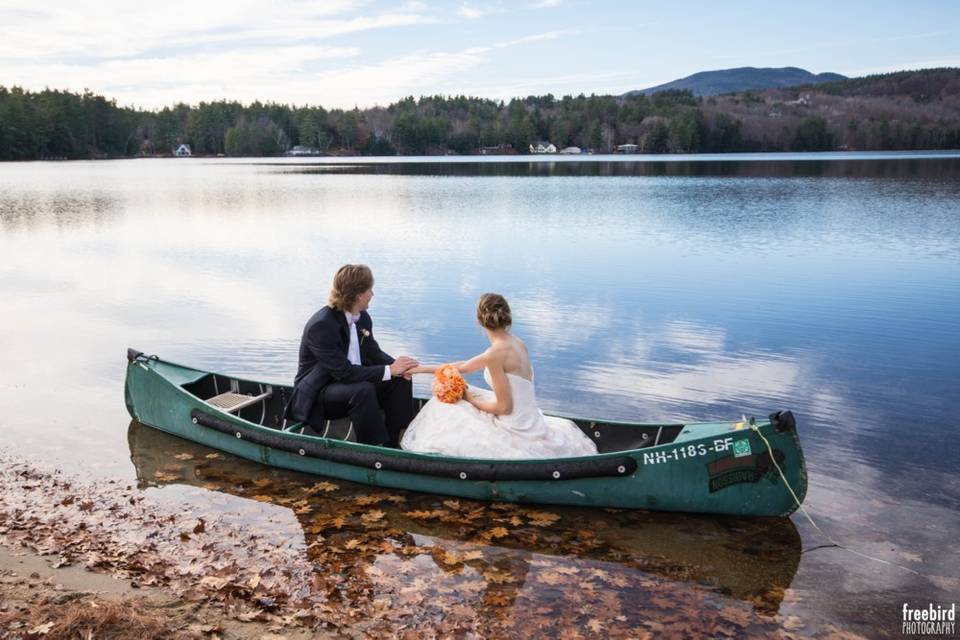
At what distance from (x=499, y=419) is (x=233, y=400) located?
4.11m

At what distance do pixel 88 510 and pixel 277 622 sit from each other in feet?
11.0

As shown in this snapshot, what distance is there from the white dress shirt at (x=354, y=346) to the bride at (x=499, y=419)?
68cm

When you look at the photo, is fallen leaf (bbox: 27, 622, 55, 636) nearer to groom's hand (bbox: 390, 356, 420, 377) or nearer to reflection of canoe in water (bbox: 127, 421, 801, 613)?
reflection of canoe in water (bbox: 127, 421, 801, 613)

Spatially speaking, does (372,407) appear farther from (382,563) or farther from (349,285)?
(382,563)

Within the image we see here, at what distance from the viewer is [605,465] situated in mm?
8008

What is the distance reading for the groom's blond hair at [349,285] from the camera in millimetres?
8734

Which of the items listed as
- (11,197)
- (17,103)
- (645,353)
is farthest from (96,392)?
(17,103)

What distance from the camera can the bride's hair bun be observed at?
819 centimetres

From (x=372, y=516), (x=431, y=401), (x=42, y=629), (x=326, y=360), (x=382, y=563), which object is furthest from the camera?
(x=431, y=401)

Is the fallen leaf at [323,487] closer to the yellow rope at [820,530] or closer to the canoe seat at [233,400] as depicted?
the canoe seat at [233,400]

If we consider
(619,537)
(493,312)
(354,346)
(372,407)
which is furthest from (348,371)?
(619,537)

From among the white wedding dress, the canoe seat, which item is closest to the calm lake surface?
the canoe seat

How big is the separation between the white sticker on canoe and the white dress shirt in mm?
2959

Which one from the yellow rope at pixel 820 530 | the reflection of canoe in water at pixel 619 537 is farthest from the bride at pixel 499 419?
the yellow rope at pixel 820 530
